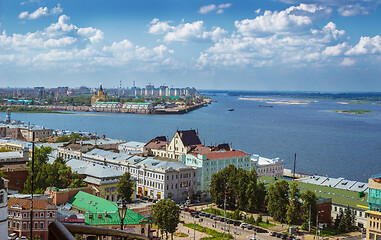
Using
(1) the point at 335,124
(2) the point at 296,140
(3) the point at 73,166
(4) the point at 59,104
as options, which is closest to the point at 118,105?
(4) the point at 59,104

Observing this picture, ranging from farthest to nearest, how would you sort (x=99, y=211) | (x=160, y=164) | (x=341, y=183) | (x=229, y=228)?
(x=160, y=164)
(x=341, y=183)
(x=229, y=228)
(x=99, y=211)

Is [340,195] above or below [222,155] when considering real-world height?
below

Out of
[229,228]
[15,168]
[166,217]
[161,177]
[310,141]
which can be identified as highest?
[15,168]

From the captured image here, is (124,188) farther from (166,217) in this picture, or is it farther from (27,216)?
(27,216)

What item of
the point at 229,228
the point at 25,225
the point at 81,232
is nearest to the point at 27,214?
the point at 25,225

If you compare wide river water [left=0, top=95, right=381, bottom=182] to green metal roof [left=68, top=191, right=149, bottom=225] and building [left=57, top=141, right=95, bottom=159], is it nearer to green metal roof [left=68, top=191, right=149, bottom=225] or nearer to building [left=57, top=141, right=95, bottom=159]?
building [left=57, top=141, right=95, bottom=159]

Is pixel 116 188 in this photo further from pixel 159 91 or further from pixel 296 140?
pixel 159 91
